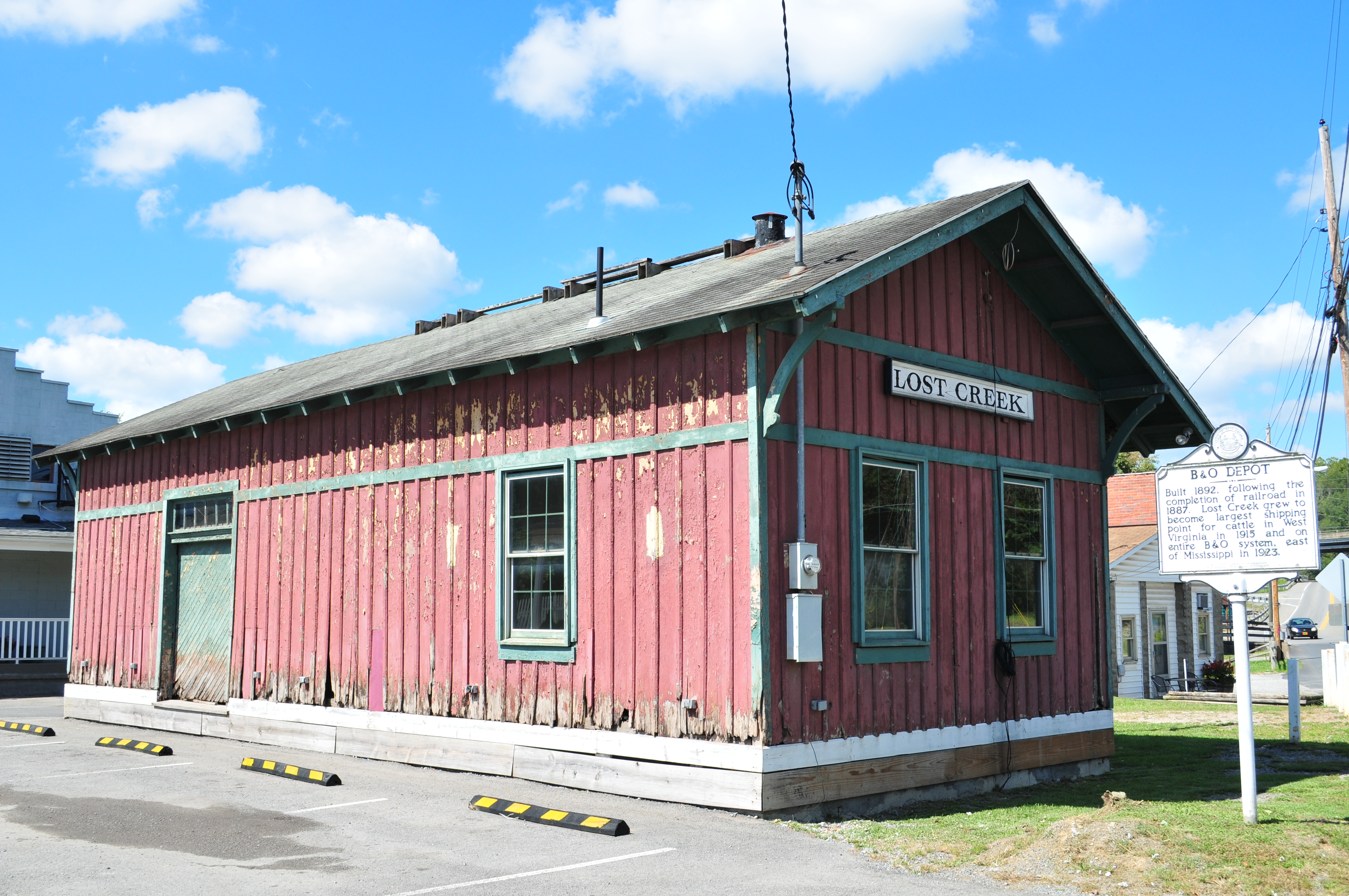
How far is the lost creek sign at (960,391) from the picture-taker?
1145 cm

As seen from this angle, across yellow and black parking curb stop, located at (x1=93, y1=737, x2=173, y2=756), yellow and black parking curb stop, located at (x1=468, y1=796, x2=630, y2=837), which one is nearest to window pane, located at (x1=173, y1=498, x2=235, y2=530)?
yellow and black parking curb stop, located at (x1=93, y1=737, x2=173, y2=756)

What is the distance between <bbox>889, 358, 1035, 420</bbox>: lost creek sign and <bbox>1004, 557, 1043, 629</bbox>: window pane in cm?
163

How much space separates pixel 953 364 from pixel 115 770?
10086 mm

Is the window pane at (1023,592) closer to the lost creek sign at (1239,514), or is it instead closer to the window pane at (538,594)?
the lost creek sign at (1239,514)

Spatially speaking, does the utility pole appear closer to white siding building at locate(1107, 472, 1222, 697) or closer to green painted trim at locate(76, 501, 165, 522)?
white siding building at locate(1107, 472, 1222, 697)

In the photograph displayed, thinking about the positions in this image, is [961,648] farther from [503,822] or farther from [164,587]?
[164,587]

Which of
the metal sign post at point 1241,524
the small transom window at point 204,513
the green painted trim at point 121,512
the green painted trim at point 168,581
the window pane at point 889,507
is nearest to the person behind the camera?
the metal sign post at point 1241,524

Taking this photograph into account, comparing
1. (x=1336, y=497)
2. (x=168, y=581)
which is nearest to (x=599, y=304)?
(x=168, y=581)

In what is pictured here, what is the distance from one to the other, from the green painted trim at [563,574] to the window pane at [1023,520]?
15.1 feet

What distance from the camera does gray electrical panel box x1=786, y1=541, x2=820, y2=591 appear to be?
385 inches

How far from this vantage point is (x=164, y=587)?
685 inches

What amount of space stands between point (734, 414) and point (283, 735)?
813cm

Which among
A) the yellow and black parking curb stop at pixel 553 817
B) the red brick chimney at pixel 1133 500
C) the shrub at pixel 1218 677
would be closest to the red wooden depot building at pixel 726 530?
the yellow and black parking curb stop at pixel 553 817

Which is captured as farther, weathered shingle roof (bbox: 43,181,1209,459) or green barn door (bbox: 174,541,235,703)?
green barn door (bbox: 174,541,235,703)
